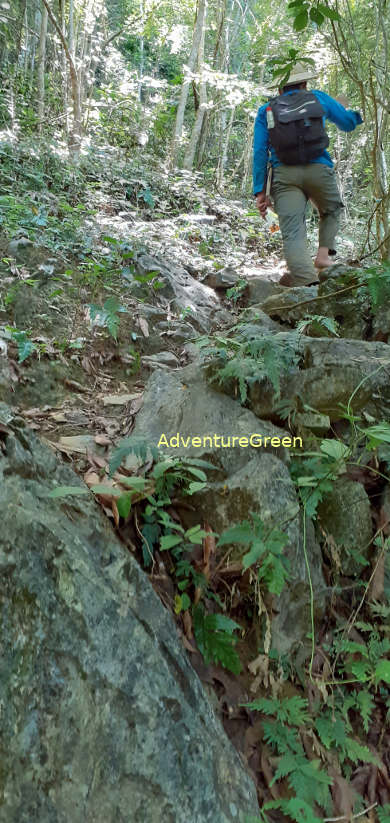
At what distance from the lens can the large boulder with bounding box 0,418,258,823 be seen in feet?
4.32

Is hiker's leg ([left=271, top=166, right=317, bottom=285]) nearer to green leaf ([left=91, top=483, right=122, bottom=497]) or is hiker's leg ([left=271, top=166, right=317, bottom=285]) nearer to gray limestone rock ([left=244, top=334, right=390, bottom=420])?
gray limestone rock ([left=244, top=334, right=390, bottom=420])

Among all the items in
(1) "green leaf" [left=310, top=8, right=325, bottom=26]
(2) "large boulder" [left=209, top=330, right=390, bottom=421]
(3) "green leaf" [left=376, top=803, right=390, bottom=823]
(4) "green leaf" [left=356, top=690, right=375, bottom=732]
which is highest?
(1) "green leaf" [left=310, top=8, right=325, bottom=26]

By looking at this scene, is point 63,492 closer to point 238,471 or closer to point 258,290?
point 238,471

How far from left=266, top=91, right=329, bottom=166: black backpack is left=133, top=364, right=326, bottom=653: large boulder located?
2950mm

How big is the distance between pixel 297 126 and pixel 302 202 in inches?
28.2

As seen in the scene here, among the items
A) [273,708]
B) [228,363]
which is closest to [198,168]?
[228,363]

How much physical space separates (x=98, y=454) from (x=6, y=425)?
2.71 feet

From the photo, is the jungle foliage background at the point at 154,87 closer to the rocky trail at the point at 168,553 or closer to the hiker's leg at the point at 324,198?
the hiker's leg at the point at 324,198

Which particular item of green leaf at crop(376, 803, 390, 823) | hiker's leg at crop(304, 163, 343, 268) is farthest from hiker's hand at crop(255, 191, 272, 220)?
green leaf at crop(376, 803, 390, 823)

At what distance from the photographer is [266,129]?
4969mm

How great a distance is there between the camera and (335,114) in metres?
4.85

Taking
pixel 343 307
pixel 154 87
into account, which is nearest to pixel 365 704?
pixel 343 307

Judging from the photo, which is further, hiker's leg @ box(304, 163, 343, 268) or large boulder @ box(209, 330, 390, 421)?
hiker's leg @ box(304, 163, 343, 268)

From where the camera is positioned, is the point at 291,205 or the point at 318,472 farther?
the point at 291,205
